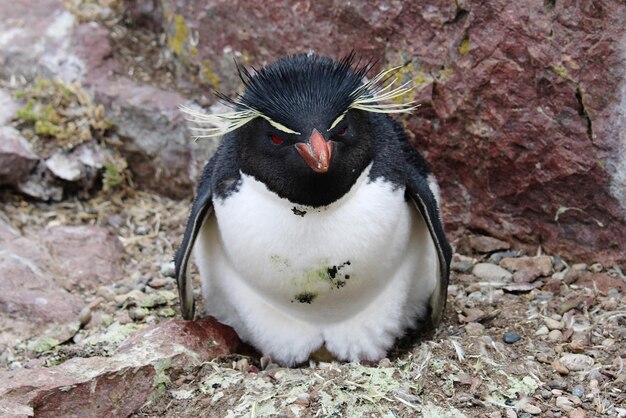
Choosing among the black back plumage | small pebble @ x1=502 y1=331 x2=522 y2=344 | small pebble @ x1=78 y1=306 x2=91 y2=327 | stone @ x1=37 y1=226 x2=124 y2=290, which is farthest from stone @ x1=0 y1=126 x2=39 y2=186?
small pebble @ x1=502 y1=331 x2=522 y2=344

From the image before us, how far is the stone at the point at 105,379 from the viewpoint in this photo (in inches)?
109

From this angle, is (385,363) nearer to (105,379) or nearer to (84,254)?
(105,379)

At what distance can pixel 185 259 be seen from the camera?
331 centimetres

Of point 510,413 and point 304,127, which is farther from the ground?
point 304,127

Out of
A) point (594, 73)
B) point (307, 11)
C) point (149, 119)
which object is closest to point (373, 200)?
point (594, 73)

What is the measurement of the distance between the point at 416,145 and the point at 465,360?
131 cm

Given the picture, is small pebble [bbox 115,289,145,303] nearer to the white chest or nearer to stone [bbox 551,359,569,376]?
the white chest

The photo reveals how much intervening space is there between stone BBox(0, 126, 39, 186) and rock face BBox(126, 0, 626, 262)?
55.4 inches

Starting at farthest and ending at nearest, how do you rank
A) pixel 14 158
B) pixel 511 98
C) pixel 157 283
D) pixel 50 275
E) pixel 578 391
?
pixel 14 158 < pixel 157 283 < pixel 50 275 < pixel 511 98 < pixel 578 391

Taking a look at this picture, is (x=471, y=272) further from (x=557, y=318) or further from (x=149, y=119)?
(x=149, y=119)

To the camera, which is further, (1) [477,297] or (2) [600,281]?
(1) [477,297]

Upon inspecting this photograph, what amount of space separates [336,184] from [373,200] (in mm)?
204

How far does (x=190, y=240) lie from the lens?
3291 millimetres

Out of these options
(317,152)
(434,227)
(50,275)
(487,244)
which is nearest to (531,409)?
A: (434,227)
